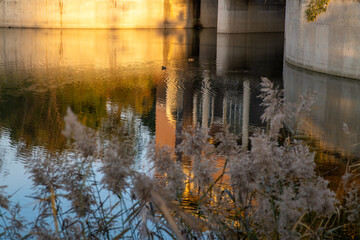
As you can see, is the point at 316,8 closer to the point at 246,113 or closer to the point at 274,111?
the point at 246,113

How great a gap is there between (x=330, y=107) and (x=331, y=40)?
5061 millimetres

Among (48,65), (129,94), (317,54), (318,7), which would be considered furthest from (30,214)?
(48,65)

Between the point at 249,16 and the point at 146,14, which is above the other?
the point at 146,14

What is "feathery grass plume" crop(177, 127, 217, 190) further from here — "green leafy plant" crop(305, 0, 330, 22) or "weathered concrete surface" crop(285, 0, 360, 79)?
"green leafy plant" crop(305, 0, 330, 22)

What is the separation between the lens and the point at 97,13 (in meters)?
46.5

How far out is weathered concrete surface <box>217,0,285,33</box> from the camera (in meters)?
41.3

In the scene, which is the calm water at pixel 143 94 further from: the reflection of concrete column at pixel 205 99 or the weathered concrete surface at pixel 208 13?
the weathered concrete surface at pixel 208 13

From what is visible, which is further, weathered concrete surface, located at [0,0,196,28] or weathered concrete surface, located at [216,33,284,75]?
weathered concrete surface, located at [0,0,196,28]

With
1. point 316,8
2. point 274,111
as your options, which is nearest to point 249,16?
point 316,8

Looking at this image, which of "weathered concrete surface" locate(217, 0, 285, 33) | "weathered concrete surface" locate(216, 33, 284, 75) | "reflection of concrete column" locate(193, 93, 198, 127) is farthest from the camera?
"weathered concrete surface" locate(217, 0, 285, 33)

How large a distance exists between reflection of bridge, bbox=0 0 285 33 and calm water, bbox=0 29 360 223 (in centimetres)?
1222

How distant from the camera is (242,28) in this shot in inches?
1671

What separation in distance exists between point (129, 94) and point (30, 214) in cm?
970

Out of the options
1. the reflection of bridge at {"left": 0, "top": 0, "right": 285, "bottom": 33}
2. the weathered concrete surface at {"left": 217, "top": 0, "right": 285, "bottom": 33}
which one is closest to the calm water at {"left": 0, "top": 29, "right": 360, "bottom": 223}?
the weathered concrete surface at {"left": 217, "top": 0, "right": 285, "bottom": 33}
